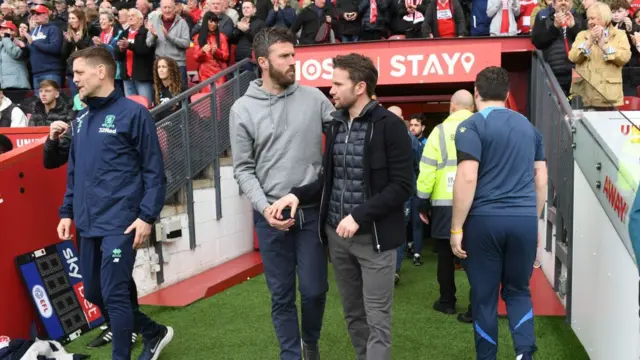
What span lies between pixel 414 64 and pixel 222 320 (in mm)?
4322

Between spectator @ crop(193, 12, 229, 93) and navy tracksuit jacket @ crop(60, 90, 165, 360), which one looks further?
spectator @ crop(193, 12, 229, 93)

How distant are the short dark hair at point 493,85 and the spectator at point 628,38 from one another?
406cm

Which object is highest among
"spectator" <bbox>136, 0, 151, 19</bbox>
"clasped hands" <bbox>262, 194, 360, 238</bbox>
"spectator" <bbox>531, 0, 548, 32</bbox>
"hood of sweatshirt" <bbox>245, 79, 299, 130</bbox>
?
"spectator" <bbox>136, 0, 151, 19</bbox>

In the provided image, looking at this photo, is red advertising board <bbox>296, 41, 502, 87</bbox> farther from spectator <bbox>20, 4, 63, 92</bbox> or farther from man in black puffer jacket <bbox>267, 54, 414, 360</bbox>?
man in black puffer jacket <bbox>267, 54, 414, 360</bbox>

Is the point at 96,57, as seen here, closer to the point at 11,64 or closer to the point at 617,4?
the point at 617,4

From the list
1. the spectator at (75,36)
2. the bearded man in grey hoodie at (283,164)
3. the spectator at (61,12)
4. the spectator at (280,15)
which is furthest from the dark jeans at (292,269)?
the spectator at (61,12)

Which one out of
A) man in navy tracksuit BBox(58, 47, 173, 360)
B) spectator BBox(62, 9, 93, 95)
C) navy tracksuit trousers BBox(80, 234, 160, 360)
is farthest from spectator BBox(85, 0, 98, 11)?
navy tracksuit trousers BBox(80, 234, 160, 360)

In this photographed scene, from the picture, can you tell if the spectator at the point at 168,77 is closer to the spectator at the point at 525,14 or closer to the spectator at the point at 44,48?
the spectator at the point at 44,48

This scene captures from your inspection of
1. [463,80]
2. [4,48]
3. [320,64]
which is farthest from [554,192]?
[4,48]

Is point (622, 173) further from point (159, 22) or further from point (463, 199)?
point (159, 22)

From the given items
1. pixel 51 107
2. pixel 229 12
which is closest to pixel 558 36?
pixel 229 12

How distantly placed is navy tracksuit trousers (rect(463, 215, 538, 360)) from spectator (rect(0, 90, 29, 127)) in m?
6.96

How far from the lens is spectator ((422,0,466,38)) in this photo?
9.03m

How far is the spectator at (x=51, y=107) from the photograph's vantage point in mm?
7969
